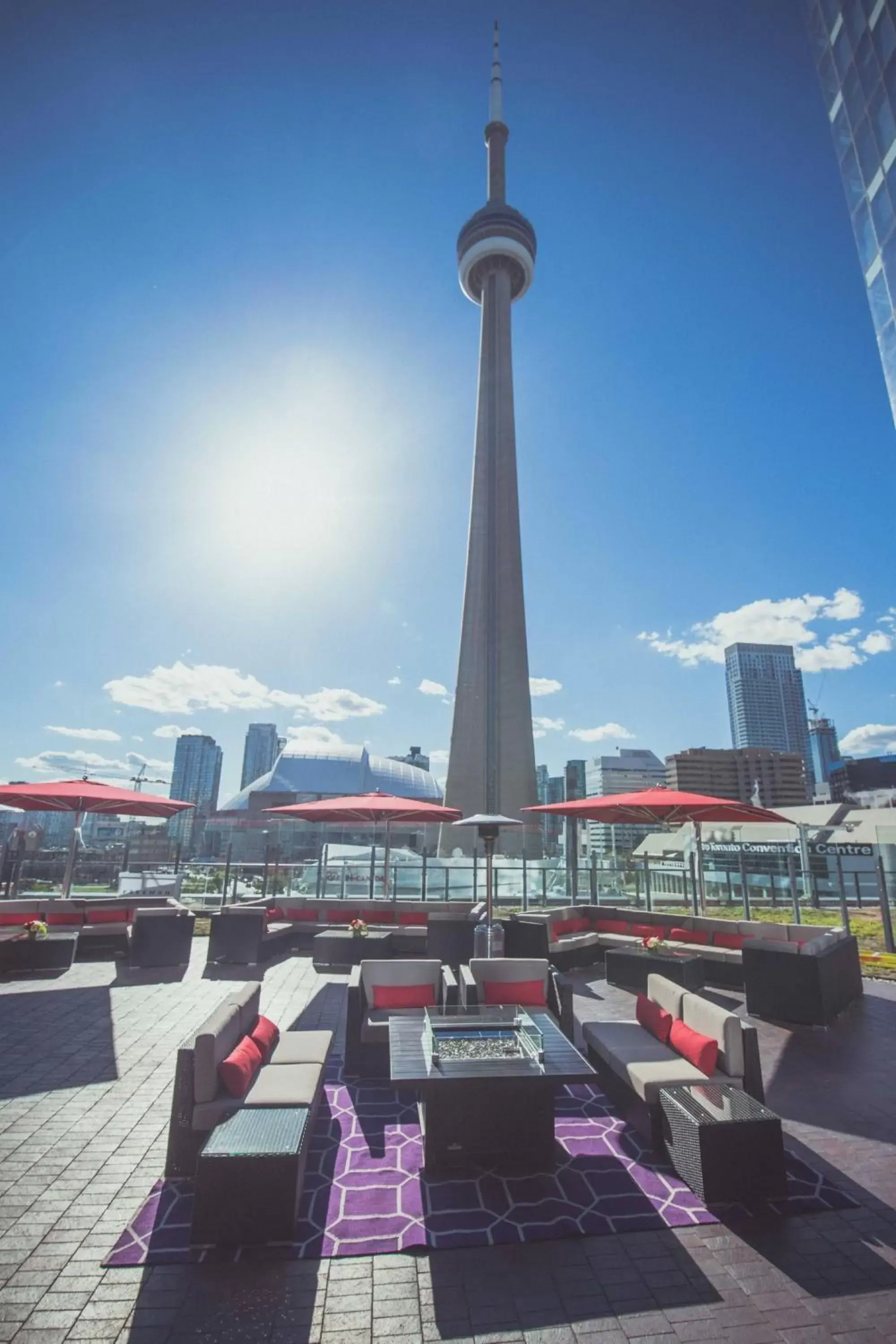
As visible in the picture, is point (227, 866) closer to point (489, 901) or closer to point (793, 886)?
point (489, 901)

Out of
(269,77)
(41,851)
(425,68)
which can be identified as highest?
(425,68)

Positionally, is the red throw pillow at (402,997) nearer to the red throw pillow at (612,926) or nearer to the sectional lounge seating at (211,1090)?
the sectional lounge seating at (211,1090)

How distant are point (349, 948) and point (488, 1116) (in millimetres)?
5804

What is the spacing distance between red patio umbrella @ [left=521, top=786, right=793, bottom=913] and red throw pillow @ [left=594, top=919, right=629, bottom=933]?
1377 millimetres

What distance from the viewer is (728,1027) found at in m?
4.35

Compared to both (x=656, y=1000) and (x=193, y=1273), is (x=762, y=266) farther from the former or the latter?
(x=193, y=1273)

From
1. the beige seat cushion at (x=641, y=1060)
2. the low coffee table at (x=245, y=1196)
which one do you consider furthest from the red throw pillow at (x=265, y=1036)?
the beige seat cushion at (x=641, y=1060)

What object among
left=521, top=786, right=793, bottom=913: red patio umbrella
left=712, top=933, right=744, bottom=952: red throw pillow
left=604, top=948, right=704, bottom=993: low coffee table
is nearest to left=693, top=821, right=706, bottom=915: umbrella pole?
left=521, top=786, right=793, bottom=913: red patio umbrella

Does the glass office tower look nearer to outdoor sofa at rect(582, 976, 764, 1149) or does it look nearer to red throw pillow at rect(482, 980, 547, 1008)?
outdoor sofa at rect(582, 976, 764, 1149)

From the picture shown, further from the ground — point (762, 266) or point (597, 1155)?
point (762, 266)

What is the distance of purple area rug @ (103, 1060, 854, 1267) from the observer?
9.84 ft

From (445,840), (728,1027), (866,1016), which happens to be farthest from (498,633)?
(728,1027)

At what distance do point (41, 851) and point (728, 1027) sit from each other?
14.2 m

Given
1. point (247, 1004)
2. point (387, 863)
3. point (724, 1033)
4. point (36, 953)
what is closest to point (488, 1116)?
point (724, 1033)
